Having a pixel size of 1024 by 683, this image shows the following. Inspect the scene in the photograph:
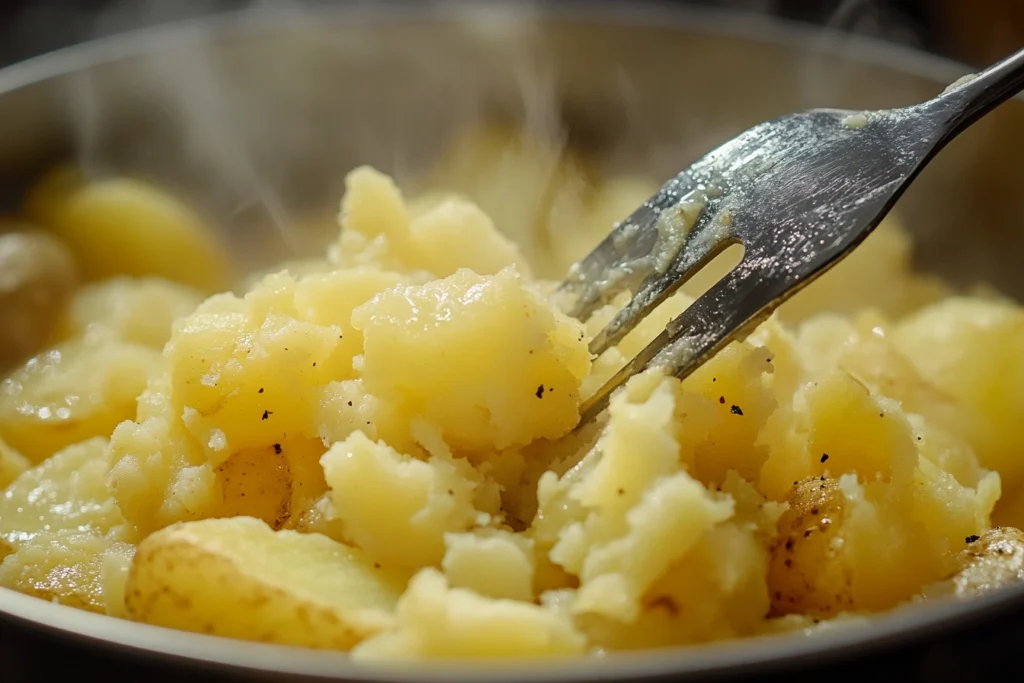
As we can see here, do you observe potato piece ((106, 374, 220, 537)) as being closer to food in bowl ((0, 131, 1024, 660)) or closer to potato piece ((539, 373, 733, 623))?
food in bowl ((0, 131, 1024, 660))

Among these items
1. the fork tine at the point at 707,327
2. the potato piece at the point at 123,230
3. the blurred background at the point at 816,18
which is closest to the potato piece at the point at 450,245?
the fork tine at the point at 707,327

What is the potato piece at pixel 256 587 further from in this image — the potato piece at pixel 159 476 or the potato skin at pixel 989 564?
the potato skin at pixel 989 564

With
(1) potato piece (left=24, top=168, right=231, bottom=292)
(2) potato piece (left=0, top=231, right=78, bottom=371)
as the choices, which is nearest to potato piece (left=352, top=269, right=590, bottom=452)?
(2) potato piece (left=0, top=231, right=78, bottom=371)

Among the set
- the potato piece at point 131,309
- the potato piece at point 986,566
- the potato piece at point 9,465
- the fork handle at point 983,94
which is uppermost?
the potato piece at point 131,309

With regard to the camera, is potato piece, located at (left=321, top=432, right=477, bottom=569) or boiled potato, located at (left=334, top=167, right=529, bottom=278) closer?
potato piece, located at (left=321, top=432, right=477, bottom=569)

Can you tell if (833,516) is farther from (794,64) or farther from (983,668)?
(794,64)

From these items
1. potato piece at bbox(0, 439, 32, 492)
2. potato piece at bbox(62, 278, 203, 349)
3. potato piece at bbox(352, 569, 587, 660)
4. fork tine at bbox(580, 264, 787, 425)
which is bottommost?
potato piece at bbox(352, 569, 587, 660)

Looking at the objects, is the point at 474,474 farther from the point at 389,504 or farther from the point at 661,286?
the point at 661,286

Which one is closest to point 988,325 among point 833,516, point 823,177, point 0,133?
point 823,177

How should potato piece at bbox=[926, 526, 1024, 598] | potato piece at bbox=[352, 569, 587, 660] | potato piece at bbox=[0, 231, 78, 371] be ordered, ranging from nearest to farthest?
potato piece at bbox=[352, 569, 587, 660] → potato piece at bbox=[926, 526, 1024, 598] → potato piece at bbox=[0, 231, 78, 371]
